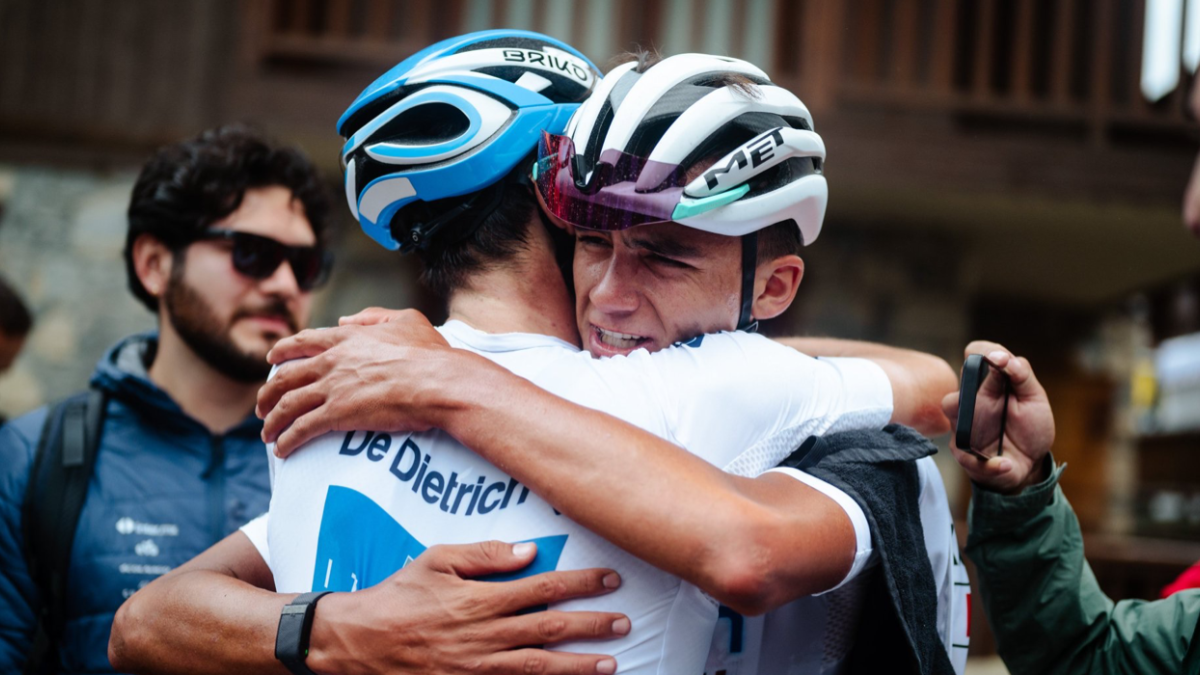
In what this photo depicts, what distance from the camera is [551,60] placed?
2055 mm

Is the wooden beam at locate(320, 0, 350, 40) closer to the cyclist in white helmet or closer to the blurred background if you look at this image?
the blurred background

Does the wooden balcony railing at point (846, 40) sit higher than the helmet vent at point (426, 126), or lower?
higher

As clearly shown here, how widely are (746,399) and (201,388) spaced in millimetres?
2268

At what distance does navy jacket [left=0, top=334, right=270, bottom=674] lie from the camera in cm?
275

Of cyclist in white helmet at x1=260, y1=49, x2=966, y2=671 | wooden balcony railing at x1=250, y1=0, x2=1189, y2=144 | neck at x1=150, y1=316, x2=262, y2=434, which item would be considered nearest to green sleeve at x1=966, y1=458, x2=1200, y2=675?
cyclist in white helmet at x1=260, y1=49, x2=966, y2=671

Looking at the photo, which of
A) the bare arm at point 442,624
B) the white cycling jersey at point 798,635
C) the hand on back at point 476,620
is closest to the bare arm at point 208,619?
the bare arm at point 442,624

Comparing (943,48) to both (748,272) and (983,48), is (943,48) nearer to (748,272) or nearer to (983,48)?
(983,48)

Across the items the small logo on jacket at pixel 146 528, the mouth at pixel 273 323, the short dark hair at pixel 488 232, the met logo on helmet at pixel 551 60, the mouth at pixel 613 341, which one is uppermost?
the met logo on helmet at pixel 551 60

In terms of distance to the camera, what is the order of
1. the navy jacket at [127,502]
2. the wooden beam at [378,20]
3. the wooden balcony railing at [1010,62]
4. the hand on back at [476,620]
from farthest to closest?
the wooden balcony railing at [1010,62] → the wooden beam at [378,20] → the navy jacket at [127,502] → the hand on back at [476,620]

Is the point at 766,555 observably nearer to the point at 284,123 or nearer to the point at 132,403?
the point at 132,403

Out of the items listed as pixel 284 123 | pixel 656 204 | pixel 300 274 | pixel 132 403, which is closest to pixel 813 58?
pixel 284 123

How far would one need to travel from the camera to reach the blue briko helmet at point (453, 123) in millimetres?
1889

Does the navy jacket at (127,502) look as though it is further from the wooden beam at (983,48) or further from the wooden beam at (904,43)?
the wooden beam at (983,48)

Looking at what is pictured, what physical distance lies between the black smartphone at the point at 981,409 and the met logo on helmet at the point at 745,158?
0.53 m
